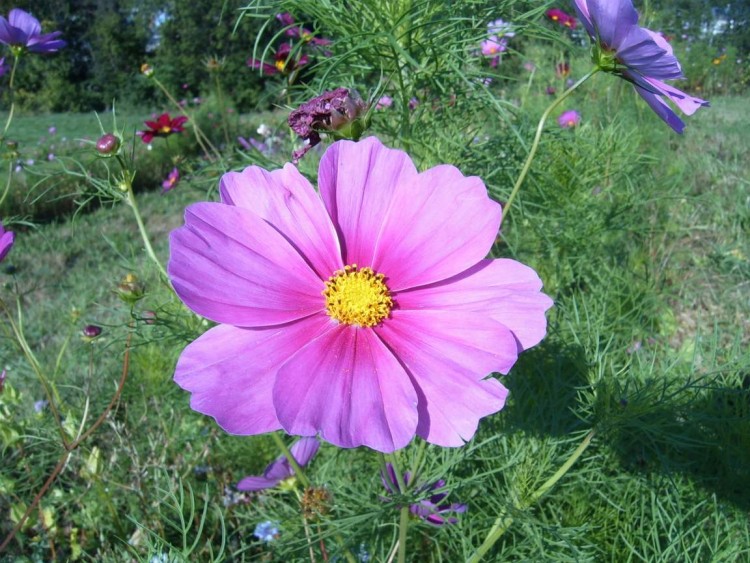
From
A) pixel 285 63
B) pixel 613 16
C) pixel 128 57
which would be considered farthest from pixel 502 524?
pixel 128 57

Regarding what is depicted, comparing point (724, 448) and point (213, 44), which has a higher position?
point (724, 448)

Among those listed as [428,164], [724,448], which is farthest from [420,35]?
[724,448]

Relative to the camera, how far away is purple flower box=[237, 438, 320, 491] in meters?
0.95

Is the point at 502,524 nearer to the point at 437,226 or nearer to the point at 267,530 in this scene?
the point at 437,226

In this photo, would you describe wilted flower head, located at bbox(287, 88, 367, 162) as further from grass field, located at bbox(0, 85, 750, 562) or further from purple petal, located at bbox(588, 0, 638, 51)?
grass field, located at bbox(0, 85, 750, 562)

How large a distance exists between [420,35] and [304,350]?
563mm

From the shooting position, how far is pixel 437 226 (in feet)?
1.88

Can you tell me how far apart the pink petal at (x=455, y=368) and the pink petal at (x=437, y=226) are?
50 millimetres

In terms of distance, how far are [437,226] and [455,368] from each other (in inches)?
5.3

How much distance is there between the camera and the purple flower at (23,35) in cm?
133

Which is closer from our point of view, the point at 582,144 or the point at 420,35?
the point at 420,35

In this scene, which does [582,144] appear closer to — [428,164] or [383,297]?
[428,164]

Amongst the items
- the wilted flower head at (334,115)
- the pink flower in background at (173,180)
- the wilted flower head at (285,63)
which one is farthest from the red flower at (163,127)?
the wilted flower head at (334,115)

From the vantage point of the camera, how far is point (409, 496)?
27.1 inches
